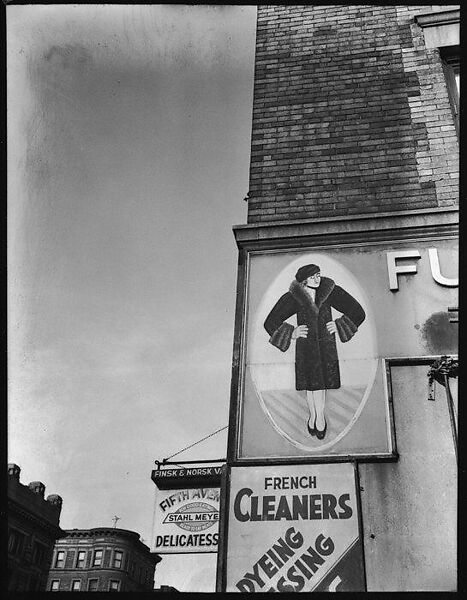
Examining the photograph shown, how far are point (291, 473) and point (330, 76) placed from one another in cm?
585

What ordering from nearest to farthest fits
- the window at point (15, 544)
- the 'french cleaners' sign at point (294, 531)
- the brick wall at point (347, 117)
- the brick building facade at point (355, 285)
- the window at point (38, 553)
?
the 'french cleaners' sign at point (294, 531) < the brick building facade at point (355, 285) < the window at point (15, 544) < the window at point (38, 553) < the brick wall at point (347, 117)

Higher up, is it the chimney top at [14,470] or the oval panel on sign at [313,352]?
the oval panel on sign at [313,352]

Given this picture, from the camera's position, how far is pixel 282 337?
6.76 meters

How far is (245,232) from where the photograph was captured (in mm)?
7473

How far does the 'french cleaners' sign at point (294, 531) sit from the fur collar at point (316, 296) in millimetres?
1915

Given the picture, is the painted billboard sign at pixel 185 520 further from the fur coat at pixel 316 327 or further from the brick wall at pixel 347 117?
the brick wall at pixel 347 117

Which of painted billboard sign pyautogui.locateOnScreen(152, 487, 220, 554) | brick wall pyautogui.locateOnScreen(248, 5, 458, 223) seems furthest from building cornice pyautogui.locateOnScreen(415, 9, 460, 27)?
painted billboard sign pyautogui.locateOnScreen(152, 487, 220, 554)

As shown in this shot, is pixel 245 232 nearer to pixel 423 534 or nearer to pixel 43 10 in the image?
pixel 43 10

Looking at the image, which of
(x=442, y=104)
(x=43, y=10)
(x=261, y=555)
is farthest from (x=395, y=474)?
(x=43, y=10)

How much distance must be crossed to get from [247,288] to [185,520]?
350 cm

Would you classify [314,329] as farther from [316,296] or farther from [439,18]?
[439,18]

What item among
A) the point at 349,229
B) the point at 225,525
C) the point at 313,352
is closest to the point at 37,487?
the point at 225,525

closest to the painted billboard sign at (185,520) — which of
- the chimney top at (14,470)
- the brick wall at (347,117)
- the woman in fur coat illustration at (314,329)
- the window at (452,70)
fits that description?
the chimney top at (14,470)

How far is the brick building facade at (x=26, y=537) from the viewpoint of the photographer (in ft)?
18.1
